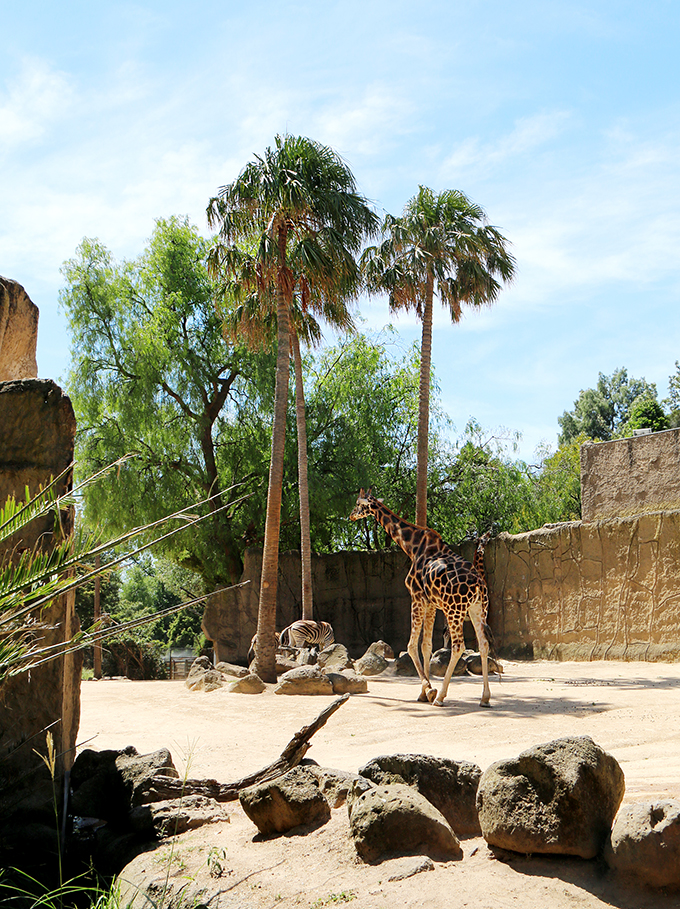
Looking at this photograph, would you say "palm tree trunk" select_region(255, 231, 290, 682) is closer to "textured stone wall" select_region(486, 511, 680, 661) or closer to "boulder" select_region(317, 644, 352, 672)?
"boulder" select_region(317, 644, 352, 672)

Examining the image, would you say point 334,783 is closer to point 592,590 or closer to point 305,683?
point 305,683

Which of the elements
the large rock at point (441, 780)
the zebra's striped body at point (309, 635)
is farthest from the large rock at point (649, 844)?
the zebra's striped body at point (309, 635)

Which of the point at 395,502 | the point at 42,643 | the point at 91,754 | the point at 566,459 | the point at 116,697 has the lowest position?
the point at 116,697

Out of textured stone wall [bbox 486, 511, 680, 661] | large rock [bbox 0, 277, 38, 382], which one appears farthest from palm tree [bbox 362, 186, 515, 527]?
large rock [bbox 0, 277, 38, 382]

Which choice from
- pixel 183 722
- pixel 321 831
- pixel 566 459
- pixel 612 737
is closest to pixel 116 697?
pixel 183 722

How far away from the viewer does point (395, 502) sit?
2473 centimetres

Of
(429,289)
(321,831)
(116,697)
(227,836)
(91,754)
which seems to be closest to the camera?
(321,831)

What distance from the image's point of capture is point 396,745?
746cm

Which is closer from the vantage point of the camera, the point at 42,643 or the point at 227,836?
the point at 227,836

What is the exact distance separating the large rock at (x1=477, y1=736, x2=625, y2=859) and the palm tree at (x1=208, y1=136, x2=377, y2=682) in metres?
10.9

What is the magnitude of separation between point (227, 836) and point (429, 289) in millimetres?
14931

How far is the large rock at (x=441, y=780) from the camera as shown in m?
4.38

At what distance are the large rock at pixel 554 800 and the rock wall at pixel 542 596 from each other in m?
11.2

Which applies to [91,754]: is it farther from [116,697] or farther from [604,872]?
[116,697]
